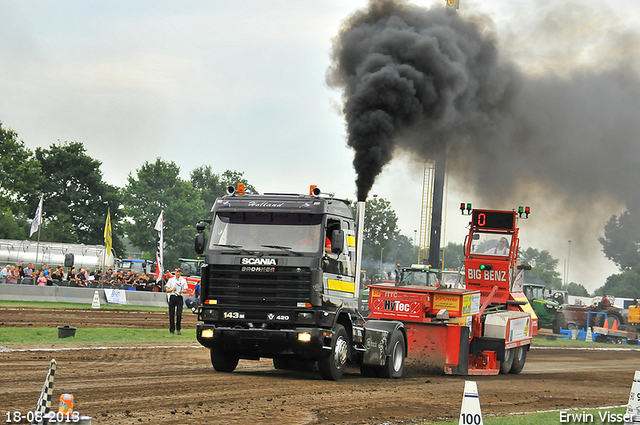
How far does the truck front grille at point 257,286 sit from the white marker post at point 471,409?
6.25m

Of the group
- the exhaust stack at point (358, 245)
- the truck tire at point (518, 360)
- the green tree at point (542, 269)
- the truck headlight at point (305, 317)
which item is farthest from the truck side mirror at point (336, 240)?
the green tree at point (542, 269)

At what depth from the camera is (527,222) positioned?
88.1ft

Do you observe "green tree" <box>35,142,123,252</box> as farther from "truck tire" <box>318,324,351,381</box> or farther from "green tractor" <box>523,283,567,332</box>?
"truck tire" <box>318,324,351,381</box>

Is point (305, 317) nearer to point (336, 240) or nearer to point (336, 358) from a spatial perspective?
point (336, 358)

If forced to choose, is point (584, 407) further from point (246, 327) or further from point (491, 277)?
point (491, 277)

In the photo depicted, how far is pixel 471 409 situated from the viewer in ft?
19.9

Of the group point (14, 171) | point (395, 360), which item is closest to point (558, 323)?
point (395, 360)

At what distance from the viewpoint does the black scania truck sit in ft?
40.2

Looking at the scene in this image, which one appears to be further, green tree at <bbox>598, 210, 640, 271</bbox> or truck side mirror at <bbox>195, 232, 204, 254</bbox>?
green tree at <bbox>598, 210, 640, 271</bbox>

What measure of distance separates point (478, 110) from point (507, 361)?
781 centimetres

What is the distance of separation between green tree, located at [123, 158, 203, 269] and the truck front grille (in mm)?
80390

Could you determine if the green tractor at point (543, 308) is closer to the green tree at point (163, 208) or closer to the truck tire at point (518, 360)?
the truck tire at point (518, 360)

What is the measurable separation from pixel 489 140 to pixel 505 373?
837 centimetres

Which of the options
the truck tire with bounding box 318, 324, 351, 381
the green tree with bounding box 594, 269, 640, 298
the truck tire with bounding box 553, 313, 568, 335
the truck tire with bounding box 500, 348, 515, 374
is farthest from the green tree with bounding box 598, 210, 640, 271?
the truck tire with bounding box 318, 324, 351, 381
